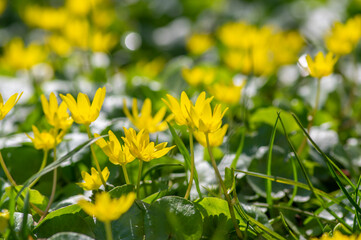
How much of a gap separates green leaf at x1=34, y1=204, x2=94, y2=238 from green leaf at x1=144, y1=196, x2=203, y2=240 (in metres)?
0.10

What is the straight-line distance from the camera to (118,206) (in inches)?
24.4

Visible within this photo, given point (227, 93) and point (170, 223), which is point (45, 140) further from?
point (227, 93)

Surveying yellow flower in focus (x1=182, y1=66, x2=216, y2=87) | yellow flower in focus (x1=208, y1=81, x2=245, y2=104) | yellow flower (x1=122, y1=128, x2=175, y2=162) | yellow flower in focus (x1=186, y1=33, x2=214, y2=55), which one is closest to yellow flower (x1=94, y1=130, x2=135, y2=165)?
yellow flower (x1=122, y1=128, x2=175, y2=162)

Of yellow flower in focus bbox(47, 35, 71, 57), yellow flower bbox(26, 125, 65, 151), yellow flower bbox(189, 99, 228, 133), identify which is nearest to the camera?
yellow flower bbox(189, 99, 228, 133)

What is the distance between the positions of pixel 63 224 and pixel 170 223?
7.4 inches

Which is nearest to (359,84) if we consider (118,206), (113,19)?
(118,206)

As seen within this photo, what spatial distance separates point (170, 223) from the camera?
0.79 metres

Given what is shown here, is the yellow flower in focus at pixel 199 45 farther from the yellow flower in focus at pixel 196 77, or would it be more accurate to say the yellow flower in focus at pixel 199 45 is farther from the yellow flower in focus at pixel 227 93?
the yellow flower in focus at pixel 227 93

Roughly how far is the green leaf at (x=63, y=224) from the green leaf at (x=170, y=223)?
0.10 m

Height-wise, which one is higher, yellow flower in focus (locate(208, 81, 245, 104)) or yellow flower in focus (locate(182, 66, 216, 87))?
yellow flower in focus (locate(208, 81, 245, 104))

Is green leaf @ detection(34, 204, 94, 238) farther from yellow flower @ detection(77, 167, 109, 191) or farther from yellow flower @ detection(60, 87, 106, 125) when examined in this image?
yellow flower @ detection(60, 87, 106, 125)

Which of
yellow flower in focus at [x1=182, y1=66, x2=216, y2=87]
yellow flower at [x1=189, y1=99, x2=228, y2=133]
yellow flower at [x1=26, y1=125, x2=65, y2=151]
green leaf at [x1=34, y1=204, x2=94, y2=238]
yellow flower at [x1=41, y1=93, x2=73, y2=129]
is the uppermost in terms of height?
yellow flower at [x1=189, y1=99, x2=228, y2=133]

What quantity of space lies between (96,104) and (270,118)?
1.74 ft

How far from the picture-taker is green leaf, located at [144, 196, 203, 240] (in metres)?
0.79
